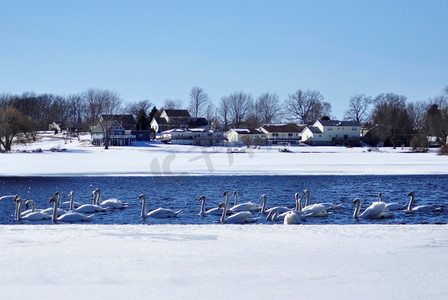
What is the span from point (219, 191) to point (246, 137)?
7551cm

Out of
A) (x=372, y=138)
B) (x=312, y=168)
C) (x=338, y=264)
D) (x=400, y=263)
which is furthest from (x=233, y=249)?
(x=372, y=138)

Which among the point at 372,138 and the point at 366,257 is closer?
the point at 366,257

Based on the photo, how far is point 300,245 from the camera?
486 inches

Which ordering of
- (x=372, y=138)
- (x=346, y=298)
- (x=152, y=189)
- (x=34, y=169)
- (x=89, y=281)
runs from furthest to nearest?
(x=372, y=138) → (x=34, y=169) → (x=152, y=189) → (x=89, y=281) → (x=346, y=298)

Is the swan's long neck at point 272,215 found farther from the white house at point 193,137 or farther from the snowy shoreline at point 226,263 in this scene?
the white house at point 193,137

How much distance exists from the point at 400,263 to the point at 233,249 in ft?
10.3

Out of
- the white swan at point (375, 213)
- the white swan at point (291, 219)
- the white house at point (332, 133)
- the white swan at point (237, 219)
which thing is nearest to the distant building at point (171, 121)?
the white house at point (332, 133)

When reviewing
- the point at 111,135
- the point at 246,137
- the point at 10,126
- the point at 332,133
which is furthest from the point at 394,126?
the point at 10,126

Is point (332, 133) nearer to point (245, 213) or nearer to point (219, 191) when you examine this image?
point (219, 191)

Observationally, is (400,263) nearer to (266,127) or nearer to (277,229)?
(277,229)

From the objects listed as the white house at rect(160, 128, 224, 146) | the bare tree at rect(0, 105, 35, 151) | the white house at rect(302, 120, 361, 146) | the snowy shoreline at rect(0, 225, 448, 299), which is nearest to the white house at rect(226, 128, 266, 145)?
the white house at rect(160, 128, 224, 146)

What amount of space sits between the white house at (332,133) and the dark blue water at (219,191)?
72.5m

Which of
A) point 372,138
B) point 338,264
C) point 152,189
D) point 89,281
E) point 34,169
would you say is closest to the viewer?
point 89,281

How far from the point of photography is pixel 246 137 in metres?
106
